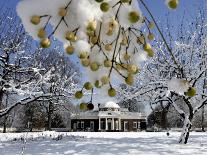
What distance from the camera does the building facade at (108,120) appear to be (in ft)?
196

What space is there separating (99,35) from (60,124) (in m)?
60.1

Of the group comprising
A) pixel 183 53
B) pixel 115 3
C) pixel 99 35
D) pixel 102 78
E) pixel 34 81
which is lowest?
pixel 102 78

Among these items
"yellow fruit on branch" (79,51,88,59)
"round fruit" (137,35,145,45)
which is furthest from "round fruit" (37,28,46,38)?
"round fruit" (137,35,145,45)

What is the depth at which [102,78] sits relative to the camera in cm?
128

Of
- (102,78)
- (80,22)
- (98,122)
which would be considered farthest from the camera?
(98,122)

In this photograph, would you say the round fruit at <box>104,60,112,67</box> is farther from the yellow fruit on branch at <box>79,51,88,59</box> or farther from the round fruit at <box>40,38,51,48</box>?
the round fruit at <box>40,38,51,48</box>

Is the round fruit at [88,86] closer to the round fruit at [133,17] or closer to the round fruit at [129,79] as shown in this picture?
the round fruit at [129,79]

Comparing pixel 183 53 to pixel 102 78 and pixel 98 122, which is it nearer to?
pixel 102 78

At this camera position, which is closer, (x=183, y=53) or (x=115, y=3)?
(x=115, y=3)

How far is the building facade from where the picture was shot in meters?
59.7

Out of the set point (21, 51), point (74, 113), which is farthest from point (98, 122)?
point (21, 51)

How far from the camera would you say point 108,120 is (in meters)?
60.4

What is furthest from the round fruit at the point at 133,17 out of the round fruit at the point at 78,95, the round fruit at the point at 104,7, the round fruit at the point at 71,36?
the round fruit at the point at 78,95

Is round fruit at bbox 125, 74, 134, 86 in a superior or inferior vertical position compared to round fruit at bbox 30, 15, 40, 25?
inferior
